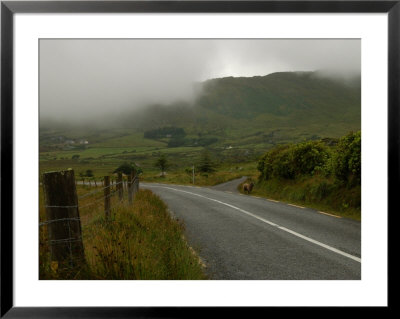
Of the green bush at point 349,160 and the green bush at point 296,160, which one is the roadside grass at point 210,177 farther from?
the green bush at point 349,160

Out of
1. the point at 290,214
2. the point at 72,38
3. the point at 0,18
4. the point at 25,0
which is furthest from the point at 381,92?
the point at 290,214

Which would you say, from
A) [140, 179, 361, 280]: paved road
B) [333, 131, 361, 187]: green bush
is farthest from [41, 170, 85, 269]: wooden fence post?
[333, 131, 361, 187]: green bush

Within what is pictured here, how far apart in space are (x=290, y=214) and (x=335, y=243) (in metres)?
4.14

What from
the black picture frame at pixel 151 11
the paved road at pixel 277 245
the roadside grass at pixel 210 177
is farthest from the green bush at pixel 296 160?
the roadside grass at pixel 210 177

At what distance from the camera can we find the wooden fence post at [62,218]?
3.18m

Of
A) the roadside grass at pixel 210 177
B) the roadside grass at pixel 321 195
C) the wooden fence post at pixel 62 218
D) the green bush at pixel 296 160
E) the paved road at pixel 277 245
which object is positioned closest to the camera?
the wooden fence post at pixel 62 218

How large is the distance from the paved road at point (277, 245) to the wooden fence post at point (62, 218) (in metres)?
1.89

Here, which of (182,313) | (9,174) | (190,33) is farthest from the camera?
(190,33)

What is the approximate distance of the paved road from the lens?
4379mm

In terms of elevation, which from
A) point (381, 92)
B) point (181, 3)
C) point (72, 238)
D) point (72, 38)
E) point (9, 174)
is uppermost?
point (181, 3)

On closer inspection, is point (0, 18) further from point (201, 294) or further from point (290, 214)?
point (290, 214)

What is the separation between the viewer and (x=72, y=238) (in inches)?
130

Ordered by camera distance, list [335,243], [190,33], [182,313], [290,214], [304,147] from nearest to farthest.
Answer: [182,313] → [190,33] → [335,243] → [290,214] → [304,147]

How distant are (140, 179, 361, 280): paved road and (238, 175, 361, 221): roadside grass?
1.17 metres
